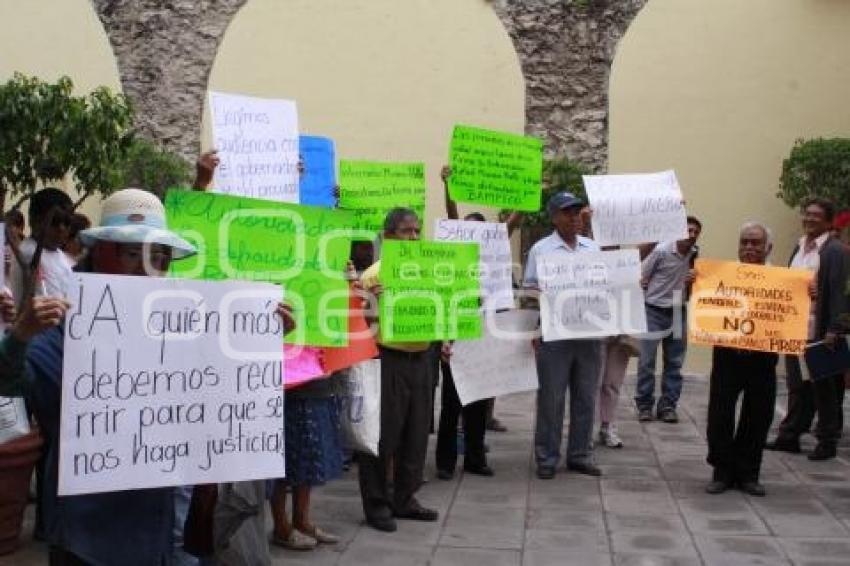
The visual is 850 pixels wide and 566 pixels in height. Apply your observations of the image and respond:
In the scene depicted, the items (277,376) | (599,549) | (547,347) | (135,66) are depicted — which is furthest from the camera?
Result: (135,66)

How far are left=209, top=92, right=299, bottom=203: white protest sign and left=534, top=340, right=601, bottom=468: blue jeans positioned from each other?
235 cm

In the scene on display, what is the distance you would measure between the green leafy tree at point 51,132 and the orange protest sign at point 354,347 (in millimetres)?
2394

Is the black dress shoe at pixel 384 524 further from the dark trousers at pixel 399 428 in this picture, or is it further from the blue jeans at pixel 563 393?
the blue jeans at pixel 563 393

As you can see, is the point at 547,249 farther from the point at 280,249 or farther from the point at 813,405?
the point at 280,249

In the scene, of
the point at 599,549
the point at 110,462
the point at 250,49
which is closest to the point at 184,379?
the point at 110,462

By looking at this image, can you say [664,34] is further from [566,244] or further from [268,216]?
[268,216]

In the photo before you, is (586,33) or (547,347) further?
(586,33)

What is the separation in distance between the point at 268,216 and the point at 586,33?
340 inches

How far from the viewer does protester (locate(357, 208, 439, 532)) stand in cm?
550

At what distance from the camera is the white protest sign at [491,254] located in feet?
21.9

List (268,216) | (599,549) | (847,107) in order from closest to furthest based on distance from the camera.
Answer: (268,216) < (599,549) < (847,107)

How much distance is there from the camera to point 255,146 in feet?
17.4

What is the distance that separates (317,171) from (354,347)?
1.35m

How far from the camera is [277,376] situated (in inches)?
121
